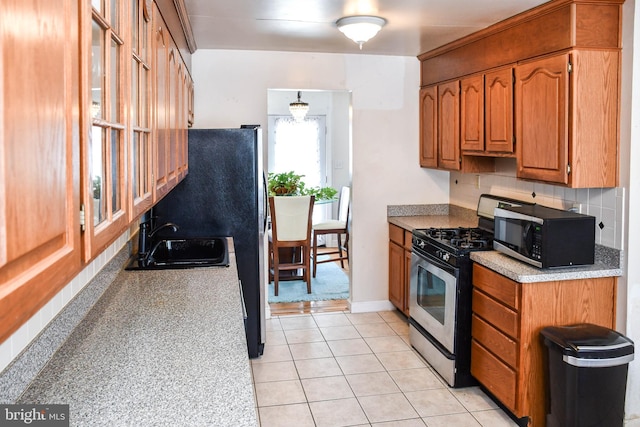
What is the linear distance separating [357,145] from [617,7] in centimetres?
246

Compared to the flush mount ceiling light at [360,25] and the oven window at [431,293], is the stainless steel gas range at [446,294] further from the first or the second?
the flush mount ceiling light at [360,25]

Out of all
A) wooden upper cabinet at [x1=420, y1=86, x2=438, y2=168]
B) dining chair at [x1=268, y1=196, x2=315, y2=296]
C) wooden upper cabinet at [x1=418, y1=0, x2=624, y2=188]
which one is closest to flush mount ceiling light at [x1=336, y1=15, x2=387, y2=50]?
wooden upper cabinet at [x1=418, y1=0, x2=624, y2=188]

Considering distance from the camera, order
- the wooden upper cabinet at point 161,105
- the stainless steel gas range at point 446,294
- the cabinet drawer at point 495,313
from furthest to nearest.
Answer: the stainless steel gas range at point 446,294 → the cabinet drawer at point 495,313 → the wooden upper cabinet at point 161,105

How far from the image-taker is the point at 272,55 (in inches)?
191

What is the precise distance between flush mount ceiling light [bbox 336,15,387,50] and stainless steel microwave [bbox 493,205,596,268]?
1.49 metres

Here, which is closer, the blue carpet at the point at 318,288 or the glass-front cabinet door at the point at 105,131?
the glass-front cabinet door at the point at 105,131

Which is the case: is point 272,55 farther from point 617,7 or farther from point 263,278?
point 617,7

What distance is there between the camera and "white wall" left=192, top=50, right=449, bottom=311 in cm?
481

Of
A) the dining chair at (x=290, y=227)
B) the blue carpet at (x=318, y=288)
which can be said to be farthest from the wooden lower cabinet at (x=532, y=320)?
the dining chair at (x=290, y=227)

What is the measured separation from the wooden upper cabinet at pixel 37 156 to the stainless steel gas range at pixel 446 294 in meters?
2.92

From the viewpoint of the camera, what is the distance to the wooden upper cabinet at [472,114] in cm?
410

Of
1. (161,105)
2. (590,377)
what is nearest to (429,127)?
(590,377)

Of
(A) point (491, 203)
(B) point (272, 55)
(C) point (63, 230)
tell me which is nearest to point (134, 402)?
(C) point (63, 230)

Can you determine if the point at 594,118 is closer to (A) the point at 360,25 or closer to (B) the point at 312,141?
(A) the point at 360,25
